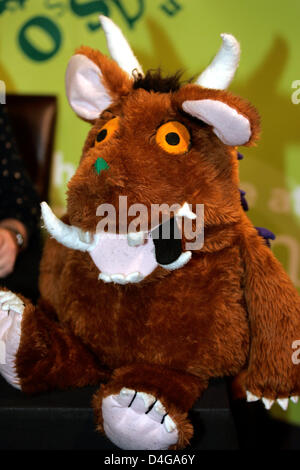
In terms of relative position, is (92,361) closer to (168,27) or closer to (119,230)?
(119,230)

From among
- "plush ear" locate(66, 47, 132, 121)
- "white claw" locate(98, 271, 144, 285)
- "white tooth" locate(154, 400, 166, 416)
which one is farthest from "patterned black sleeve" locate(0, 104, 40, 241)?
"white tooth" locate(154, 400, 166, 416)

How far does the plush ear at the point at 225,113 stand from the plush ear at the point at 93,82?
0.11 metres

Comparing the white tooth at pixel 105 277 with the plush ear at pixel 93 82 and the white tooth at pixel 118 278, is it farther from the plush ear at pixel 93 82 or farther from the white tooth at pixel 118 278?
the plush ear at pixel 93 82

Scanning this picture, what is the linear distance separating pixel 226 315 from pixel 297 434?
2.93 ft

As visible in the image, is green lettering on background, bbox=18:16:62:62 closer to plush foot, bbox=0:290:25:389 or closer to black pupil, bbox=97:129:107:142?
black pupil, bbox=97:129:107:142

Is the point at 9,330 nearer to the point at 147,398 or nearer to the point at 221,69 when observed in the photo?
the point at 147,398

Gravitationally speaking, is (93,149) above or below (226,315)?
above

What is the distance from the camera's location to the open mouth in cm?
57

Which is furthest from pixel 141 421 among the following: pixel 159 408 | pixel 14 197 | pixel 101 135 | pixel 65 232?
pixel 14 197

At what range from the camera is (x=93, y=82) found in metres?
0.68

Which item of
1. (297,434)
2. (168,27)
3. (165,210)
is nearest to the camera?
(165,210)

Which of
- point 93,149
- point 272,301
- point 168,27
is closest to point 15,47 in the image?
point 168,27

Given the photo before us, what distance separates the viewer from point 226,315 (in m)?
0.61
